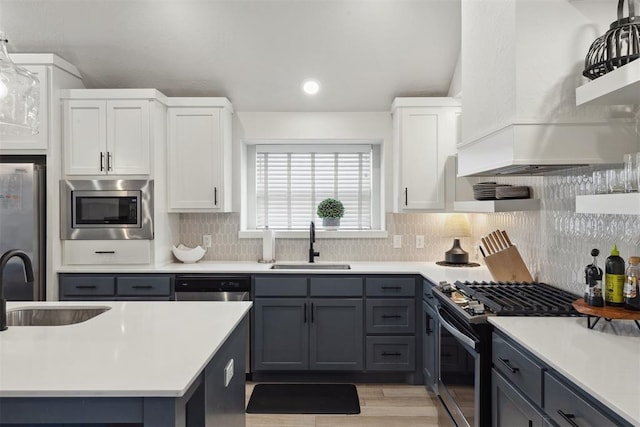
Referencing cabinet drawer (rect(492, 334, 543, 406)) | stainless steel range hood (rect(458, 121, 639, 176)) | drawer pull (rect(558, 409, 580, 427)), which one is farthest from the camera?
stainless steel range hood (rect(458, 121, 639, 176))

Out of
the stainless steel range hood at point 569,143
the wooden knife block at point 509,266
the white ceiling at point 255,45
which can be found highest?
the white ceiling at point 255,45

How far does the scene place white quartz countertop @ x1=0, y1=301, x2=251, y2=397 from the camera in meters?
1.21

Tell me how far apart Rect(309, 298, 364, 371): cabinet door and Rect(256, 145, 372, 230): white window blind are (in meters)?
1.11

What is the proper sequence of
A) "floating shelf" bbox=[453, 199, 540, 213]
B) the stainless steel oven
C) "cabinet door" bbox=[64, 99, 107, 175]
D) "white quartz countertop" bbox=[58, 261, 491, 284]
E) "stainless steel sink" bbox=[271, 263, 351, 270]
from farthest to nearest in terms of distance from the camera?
"stainless steel sink" bbox=[271, 263, 351, 270], "cabinet door" bbox=[64, 99, 107, 175], "white quartz countertop" bbox=[58, 261, 491, 284], "floating shelf" bbox=[453, 199, 540, 213], the stainless steel oven

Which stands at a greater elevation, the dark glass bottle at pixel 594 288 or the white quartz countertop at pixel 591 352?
the dark glass bottle at pixel 594 288

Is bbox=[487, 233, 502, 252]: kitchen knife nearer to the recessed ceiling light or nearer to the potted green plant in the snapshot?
the potted green plant

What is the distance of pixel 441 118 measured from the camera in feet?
12.5

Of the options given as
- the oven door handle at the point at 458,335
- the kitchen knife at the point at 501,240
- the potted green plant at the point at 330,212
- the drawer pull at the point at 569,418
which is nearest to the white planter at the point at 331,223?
the potted green plant at the point at 330,212

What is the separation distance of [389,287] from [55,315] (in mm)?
2311

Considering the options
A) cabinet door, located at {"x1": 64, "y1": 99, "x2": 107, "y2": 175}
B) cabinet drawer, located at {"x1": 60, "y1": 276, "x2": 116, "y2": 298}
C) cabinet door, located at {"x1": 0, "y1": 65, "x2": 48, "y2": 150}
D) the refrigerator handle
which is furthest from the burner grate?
cabinet door, located at {"x1": 0, "y1": 65, "x2": 48, "y2": 150}

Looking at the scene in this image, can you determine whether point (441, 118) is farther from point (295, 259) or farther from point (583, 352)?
point (583, 352)

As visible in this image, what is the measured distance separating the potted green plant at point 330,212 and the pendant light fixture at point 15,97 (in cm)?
255

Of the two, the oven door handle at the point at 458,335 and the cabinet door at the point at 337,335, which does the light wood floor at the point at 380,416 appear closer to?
the cabinet door at the point at 337,335

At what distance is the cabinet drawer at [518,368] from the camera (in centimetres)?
159
